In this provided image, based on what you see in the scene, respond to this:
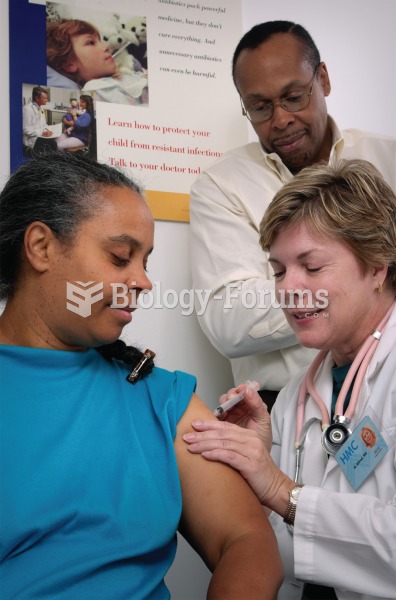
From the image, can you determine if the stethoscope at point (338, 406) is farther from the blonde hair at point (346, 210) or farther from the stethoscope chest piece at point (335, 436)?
the blonde hair at point (346, 210)

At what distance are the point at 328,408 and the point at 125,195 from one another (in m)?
0.69

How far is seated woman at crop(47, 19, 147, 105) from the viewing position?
242 centimetres

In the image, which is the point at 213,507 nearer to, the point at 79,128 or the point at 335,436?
the point at 335,436

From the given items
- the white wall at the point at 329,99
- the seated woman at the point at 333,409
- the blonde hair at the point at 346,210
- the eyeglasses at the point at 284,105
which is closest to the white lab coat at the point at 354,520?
the seated woman at the point at 333,409

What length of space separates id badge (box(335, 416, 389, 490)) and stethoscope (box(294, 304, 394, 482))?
0.09 feet

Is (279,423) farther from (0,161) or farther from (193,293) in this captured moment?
(0,161)

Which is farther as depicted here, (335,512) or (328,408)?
(328,408)

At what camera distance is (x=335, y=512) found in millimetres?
1511

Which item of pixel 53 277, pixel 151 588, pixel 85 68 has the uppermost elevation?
pixel 85 68

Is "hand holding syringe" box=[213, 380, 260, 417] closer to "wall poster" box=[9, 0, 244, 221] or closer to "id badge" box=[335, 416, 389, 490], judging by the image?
"id badge" box=[335, 416, 389, 490]

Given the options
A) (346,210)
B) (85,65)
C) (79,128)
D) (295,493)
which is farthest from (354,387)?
(85,65)

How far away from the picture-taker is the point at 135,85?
2531 mm

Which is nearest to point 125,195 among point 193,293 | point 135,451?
point 135,451

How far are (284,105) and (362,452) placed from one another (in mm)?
1212
